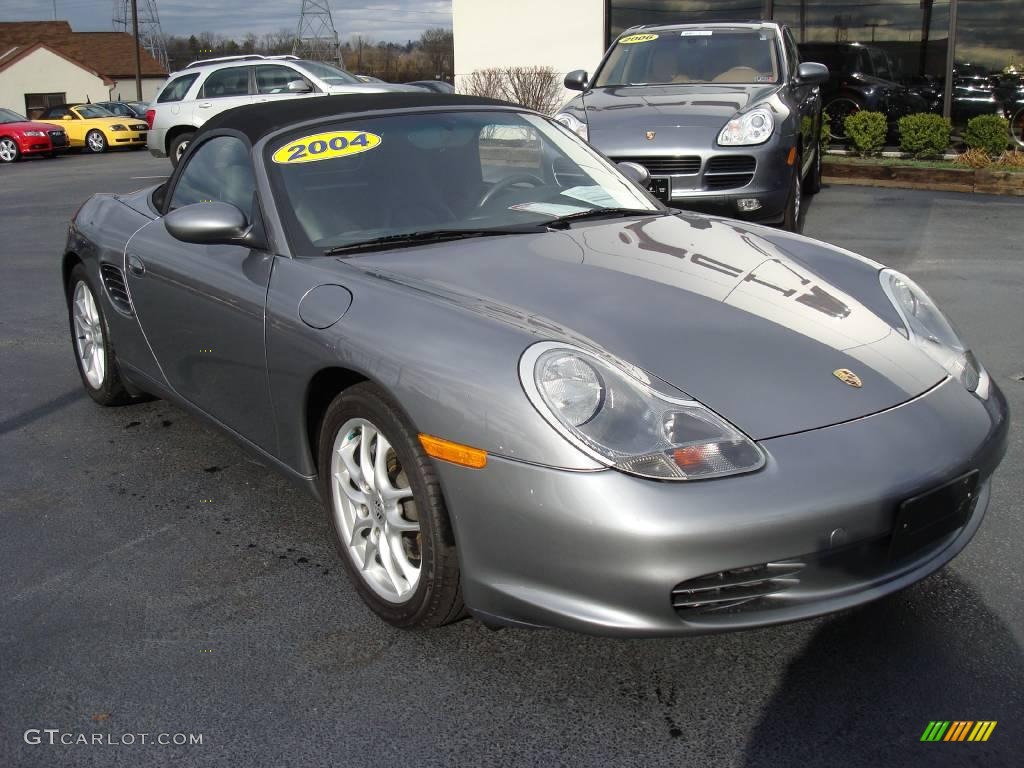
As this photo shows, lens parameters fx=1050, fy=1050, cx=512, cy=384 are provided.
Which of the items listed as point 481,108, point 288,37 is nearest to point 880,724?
point 481,108

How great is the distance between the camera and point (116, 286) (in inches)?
172

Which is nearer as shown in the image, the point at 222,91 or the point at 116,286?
the point at 116,286

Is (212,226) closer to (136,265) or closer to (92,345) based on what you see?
(136,265)

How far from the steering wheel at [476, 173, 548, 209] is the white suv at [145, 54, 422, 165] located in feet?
42.3

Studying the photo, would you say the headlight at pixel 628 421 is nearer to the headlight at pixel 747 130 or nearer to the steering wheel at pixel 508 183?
the steering wheel at pixel 508 183

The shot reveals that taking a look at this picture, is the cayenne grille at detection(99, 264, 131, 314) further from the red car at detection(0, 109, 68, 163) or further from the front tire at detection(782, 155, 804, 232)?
the red car at detection(0, 109, 68, 163)

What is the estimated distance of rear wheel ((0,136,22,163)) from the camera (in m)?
25.8

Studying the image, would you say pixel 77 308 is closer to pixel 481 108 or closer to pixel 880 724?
pixel 481 108

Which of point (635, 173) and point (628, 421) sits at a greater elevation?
point (635, 173)

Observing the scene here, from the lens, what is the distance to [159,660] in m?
2.81

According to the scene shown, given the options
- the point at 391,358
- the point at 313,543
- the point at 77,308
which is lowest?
the point at 313,543

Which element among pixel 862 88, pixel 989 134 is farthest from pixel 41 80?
pixel 989 134

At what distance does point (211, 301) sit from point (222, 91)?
46.5 feet

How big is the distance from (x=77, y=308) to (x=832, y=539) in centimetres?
392
